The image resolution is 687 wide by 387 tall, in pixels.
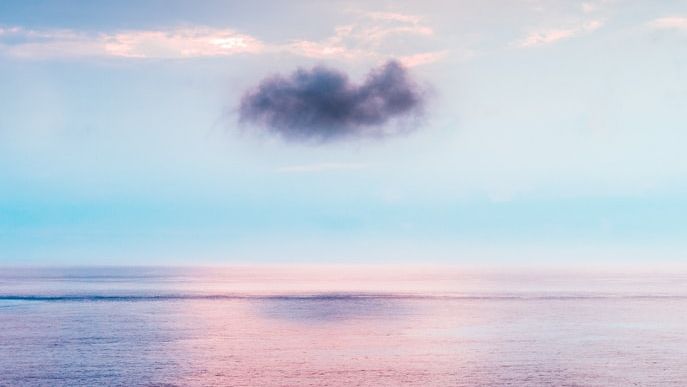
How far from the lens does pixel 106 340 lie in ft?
183

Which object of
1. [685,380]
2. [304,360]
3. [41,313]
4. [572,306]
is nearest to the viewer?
[685,380]

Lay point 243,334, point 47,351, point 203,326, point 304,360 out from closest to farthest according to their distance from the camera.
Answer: point 304,360 → point 47,351 → point 243,334 → point 203,326

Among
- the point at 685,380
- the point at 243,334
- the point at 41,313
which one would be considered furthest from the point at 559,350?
the point at 41,313

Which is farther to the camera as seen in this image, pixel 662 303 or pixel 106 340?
pixel 662 303

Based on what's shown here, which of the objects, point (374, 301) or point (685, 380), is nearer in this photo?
point (685, 380)

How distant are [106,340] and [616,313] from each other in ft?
156

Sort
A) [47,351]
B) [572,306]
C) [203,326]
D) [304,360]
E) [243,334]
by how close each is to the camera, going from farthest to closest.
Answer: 1. [572,306]
2. [203,326]
3. [243,334]
4. [47,351]
5. [304,360]

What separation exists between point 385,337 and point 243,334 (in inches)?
396

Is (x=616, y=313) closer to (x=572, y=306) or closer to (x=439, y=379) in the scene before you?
(x=572, y=306)

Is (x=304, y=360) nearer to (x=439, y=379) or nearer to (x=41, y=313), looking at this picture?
(x=439, y=379)

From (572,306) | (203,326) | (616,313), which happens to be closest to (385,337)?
(203,326)

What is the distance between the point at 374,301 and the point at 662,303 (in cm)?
3156

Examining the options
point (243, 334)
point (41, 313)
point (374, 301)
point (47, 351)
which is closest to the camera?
point (47, 351)

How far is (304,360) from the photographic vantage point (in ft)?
155
